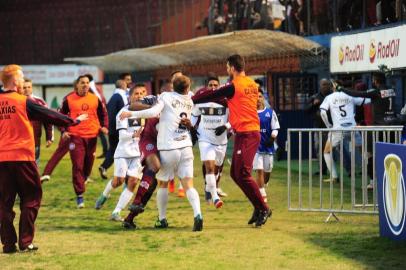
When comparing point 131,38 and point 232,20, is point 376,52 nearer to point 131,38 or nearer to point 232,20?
point 232,20

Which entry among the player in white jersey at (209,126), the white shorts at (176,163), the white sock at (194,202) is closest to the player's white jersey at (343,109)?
the player in white jersey at (209,126)

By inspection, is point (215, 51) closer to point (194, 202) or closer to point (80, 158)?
point (80, 158)

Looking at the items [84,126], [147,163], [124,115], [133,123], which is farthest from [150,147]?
[84,126]

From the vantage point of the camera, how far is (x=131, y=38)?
48.0 metres

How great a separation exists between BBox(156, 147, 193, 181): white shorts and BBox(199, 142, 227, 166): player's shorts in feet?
7.62

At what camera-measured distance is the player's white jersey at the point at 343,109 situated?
18266mm

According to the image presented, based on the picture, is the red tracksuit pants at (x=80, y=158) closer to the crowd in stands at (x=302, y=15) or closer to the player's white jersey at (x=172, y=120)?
→ the player's white jersey at (x=172, y=120)

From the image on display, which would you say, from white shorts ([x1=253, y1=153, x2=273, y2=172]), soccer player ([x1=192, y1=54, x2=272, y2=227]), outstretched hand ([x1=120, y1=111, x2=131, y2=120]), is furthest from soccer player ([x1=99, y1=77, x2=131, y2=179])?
outstretched hand ([x1=120, y1=111, x2=131, y2=120])

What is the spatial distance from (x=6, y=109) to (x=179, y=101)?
2421 mm

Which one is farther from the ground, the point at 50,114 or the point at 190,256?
the point at 50,114


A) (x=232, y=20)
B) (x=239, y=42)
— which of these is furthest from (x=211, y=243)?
(x=232, y=20)

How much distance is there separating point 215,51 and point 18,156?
61.0ft

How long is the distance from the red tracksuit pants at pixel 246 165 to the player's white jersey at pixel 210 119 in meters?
2.32

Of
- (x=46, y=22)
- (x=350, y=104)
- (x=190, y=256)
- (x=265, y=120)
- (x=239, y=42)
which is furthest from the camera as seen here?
(x=46, y=22)
